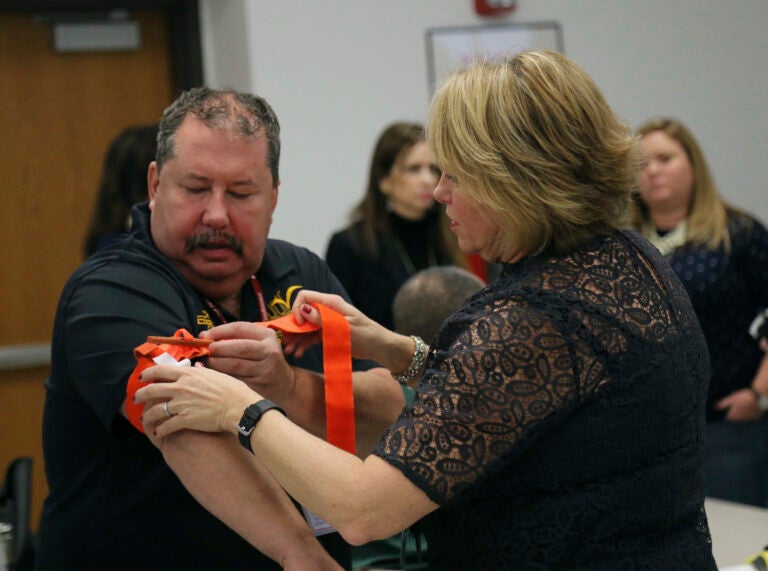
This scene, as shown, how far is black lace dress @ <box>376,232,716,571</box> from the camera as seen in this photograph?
55.3 inches

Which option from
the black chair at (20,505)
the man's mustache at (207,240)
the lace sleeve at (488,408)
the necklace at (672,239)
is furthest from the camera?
the necklace at (672,239)

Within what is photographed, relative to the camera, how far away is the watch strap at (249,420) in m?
1.46

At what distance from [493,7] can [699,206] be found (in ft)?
5.46

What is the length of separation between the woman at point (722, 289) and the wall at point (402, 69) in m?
1.41

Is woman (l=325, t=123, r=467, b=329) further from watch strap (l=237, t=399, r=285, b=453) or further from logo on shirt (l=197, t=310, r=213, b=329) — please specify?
watch strap (l=237, t=399, r=285, b=453)

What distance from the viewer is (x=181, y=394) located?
150cm

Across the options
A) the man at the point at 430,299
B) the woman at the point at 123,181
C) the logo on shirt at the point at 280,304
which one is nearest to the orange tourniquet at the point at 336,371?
the logo on shirt at the point at 280,304

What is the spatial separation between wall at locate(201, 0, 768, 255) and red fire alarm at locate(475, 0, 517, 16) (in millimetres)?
45

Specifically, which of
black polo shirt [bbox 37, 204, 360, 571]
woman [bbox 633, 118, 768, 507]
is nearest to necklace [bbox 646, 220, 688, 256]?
woman [bbox 633, 118, 768, 507]

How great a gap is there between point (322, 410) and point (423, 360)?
0.23m

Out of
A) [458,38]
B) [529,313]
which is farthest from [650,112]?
[529,313]

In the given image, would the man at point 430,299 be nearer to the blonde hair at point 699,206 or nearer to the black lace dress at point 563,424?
the black lace dress at point 563,424

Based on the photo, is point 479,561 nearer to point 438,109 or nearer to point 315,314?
point 315,314

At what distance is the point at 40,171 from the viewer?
465 cm
